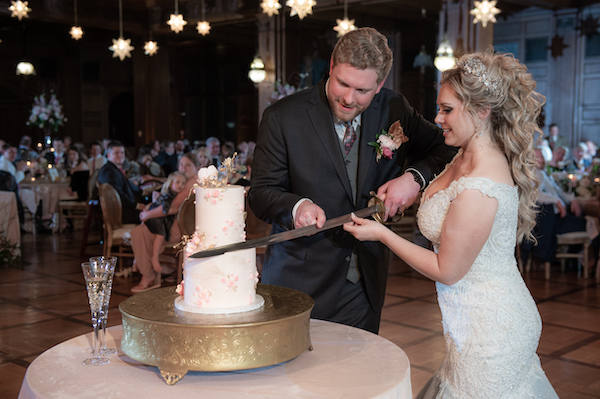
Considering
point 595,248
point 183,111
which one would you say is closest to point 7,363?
point 595,248

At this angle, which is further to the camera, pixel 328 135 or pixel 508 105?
pixel 328 135

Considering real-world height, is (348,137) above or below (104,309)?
above

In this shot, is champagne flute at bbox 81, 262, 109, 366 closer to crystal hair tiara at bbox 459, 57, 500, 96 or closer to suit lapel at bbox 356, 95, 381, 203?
suit lapel at bbox 356, 95, 381, 203

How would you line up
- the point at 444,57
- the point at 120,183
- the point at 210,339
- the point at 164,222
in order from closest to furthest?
the point at 210,339 → the point at 164,222 → the point at 120,183 → the point at 444,57

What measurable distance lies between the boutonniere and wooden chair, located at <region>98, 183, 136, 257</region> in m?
4.61

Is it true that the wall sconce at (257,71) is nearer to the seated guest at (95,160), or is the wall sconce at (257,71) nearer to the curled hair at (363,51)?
the seated guest at (95,160)

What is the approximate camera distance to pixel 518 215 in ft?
6.46

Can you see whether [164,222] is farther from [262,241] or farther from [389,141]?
[262,241]

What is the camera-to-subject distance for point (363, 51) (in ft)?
6.54

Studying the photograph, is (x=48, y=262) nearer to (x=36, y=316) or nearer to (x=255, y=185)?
(x=36, y=316)

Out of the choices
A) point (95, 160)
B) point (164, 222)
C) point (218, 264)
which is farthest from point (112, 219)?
point (218, 264)

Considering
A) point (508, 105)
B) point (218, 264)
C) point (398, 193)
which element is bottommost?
point (218, 264)

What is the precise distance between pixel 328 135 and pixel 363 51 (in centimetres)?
36

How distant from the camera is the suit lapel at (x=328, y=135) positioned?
7.31ft
